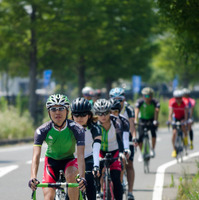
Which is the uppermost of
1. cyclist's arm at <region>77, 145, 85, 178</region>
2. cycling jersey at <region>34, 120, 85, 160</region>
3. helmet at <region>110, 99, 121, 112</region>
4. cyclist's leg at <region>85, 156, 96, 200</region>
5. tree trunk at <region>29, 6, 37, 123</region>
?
tree trunk at <region>29, 6, 37, 123</region>

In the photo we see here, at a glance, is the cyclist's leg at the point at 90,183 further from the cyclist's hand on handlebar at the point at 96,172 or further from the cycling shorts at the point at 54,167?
the cycling shorts at the point at 54,167

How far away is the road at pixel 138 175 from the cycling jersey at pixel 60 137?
1574 millimetres

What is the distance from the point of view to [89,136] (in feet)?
24.8

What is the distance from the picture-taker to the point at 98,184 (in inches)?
333

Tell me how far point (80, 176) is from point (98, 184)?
2505 millimetres

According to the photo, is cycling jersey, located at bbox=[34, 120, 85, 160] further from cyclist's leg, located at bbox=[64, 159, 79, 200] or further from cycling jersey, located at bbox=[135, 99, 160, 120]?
cycling jersey, located at bbox=[135, 99, 160, 120]

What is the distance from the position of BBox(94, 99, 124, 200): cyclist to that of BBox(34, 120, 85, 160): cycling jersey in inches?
64.8

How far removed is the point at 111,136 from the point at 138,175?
483 cm

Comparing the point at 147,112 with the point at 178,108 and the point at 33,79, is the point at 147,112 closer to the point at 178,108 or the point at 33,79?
the point at 178,108

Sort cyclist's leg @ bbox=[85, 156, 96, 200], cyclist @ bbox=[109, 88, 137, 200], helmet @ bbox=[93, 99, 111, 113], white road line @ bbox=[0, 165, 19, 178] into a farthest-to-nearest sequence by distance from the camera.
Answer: white road line @ bbox=[0, 165, 19, 178], cyclist @ bbox=[109, 88, 137, 200], helmet @ bbox=[93, 99, 111, 113], cyclist's leg @ bbox=[85, 156, 96, 200]

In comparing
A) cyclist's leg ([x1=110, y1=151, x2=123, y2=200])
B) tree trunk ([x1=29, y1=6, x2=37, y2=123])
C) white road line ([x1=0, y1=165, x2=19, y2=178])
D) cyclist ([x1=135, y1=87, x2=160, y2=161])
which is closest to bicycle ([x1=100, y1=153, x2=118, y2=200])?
cyclist's leg ([x1=110, y1=151, x2=123, y2=200])

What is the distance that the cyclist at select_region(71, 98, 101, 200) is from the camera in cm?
720

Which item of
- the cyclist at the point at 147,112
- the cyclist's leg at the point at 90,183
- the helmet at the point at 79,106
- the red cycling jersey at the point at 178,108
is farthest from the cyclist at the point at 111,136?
the red cycling jersey at the point at 178,108

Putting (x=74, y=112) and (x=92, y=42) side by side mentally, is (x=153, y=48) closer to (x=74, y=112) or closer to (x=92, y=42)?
(x=92, y=42)
